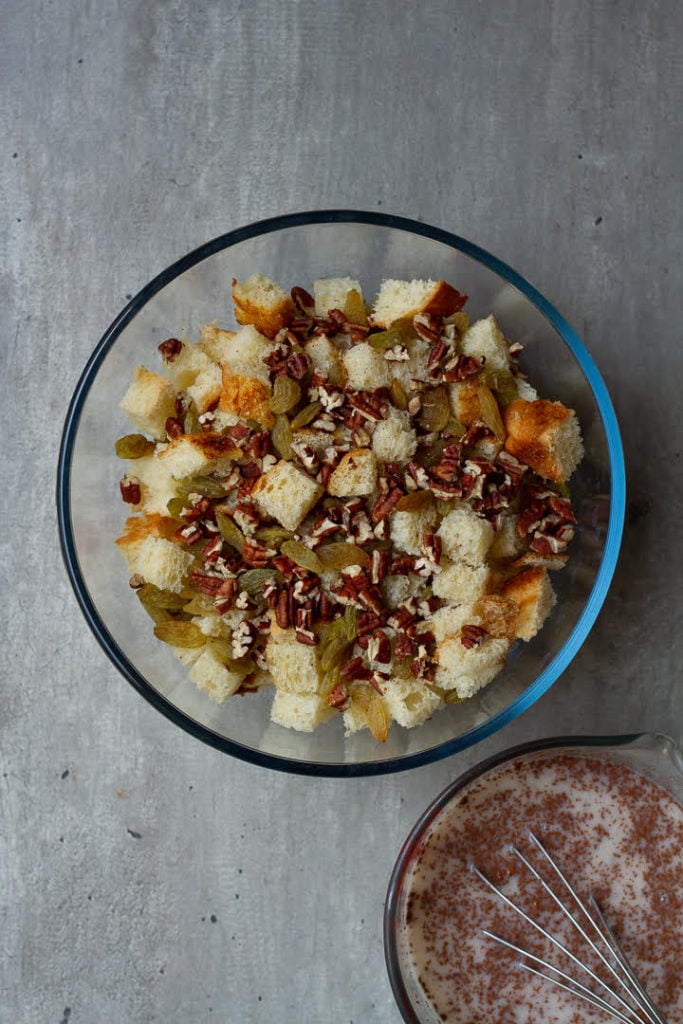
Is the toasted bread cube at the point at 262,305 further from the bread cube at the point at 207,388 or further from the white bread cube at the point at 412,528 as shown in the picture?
the white bread cube at the point at 412,528

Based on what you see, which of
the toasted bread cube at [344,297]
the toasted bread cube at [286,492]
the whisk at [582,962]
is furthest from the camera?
the whisk at [582,962]

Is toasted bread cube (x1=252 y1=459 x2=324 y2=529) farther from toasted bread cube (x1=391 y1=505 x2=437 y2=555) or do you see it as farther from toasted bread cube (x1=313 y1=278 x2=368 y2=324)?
toasted bread cube (x1=313 y1=278 x2=368 y2=324)

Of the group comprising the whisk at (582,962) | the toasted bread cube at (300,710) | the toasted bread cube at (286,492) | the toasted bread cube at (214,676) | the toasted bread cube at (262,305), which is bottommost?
the whisk at (582,962)

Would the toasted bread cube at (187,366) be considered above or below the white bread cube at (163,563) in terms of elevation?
above

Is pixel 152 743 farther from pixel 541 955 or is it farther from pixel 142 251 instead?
pixel 142 251

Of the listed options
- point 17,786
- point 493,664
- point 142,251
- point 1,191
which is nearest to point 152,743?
point 17,786

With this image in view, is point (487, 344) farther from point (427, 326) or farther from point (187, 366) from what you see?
point (187, 366)

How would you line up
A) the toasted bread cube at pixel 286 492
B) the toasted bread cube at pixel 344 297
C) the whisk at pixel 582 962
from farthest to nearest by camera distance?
the whisk at pixel 582 962, the toasted bread cube at pixel 344 297, the toasted bread cube at pixel 286 492

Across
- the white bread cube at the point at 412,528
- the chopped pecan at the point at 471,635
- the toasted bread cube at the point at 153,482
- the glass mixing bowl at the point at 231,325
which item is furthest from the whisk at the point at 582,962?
the toasted bread cube at the point at 153,482
